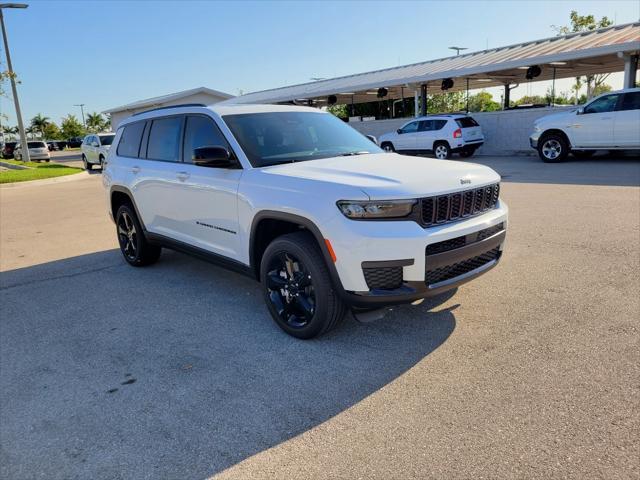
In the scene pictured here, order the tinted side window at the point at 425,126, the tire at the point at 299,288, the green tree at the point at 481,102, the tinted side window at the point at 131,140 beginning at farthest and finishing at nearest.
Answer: the green tree at the point at 481,102
the tinted side window at the point at 425,126
the tinted side window at the point at 131,140
the tire at the point at 299,288

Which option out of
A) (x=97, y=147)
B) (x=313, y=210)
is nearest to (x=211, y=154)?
(x=313, y=210)

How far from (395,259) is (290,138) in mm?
1894

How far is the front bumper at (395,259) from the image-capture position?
337 cm

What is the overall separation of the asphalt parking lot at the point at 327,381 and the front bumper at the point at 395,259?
1.65ft

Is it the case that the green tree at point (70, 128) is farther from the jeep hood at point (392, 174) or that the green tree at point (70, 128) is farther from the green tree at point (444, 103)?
the jeep hood at point (392, 174)

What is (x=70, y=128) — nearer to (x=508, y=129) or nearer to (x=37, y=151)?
(x=37, y=151)

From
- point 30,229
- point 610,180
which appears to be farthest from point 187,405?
point 610,180

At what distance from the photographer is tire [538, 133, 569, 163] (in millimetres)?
15328

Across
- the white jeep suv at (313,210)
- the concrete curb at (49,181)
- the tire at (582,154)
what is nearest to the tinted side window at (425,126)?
the tire at (582,154)

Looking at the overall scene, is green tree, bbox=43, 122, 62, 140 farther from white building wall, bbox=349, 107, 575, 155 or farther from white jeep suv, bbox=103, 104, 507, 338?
white jeep suv, bbox=103, 104, 507, 338

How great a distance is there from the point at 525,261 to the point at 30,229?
880 cm

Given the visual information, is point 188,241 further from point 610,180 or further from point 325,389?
point 610,180

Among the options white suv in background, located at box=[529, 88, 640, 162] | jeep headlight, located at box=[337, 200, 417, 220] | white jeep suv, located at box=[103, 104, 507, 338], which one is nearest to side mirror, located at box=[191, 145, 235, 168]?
white jeep suv, located at box=[103, 104, 507, 338]

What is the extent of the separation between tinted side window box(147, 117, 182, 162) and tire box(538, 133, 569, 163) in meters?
13.3
